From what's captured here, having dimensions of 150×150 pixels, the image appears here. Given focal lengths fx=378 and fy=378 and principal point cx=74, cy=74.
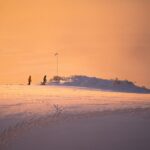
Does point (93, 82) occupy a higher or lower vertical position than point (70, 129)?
higher

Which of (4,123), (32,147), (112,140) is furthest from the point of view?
(4,123)

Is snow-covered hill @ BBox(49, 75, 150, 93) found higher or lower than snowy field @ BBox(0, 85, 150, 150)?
higher

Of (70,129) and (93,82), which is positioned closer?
(70,129)

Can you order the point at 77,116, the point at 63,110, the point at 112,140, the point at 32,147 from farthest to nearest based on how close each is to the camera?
the point at 63,110, the point at 77,116, the point at 112,140, the point at 32,147

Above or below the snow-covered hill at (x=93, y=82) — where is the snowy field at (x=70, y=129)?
below

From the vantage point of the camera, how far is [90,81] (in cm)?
4091

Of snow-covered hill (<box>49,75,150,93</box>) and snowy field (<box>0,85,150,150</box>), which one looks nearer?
snowy field (<box>0,85,150,150</box>)

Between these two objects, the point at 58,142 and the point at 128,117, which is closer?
the point at 58,142

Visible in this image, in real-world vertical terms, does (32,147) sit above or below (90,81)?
below

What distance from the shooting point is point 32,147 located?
7.62 m

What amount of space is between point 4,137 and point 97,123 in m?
2.81

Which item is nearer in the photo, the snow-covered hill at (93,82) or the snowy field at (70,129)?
the snowy field at (70,129)

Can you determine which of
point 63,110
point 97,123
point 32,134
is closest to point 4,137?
point 32,134

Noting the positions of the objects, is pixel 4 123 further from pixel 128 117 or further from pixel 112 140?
pixel 128 117
